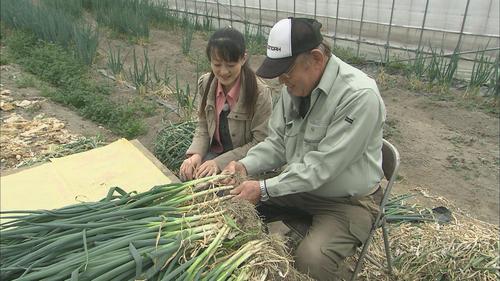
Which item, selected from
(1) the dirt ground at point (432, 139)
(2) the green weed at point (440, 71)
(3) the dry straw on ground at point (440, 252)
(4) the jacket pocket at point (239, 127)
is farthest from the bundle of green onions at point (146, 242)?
(2) the green weed at point (440, 71)

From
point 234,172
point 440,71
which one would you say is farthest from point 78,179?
point 440,71

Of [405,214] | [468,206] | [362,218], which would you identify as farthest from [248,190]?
[468,206]

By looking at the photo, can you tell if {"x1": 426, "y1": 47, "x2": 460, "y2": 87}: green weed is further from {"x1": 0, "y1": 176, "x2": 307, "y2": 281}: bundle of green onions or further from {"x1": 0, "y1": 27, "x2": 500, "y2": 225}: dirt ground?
{"x1": 0, "y1": 176, "x2": 307, "y2": 281}: bundle of green onions

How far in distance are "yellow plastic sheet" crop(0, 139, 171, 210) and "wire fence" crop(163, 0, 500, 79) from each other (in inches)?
160

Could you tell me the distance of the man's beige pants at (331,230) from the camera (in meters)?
1.79

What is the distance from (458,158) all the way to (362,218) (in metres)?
2.26

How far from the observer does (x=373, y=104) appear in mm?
1668

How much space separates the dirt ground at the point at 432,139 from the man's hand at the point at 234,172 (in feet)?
5.20

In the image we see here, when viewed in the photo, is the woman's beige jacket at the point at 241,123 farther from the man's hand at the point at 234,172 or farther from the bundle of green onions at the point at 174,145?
the bundle of green onions at the point at 174,145

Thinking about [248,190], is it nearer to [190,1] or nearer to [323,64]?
[323,64]

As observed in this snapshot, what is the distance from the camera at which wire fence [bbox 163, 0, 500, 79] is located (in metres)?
5.25

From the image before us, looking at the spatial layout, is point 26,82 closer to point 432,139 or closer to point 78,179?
point 78,179

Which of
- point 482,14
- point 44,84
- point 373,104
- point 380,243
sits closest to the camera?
point 373,104

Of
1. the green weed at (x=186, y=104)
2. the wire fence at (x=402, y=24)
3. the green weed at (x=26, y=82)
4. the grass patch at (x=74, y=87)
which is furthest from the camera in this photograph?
the wire fence at (x=402, y=24)
